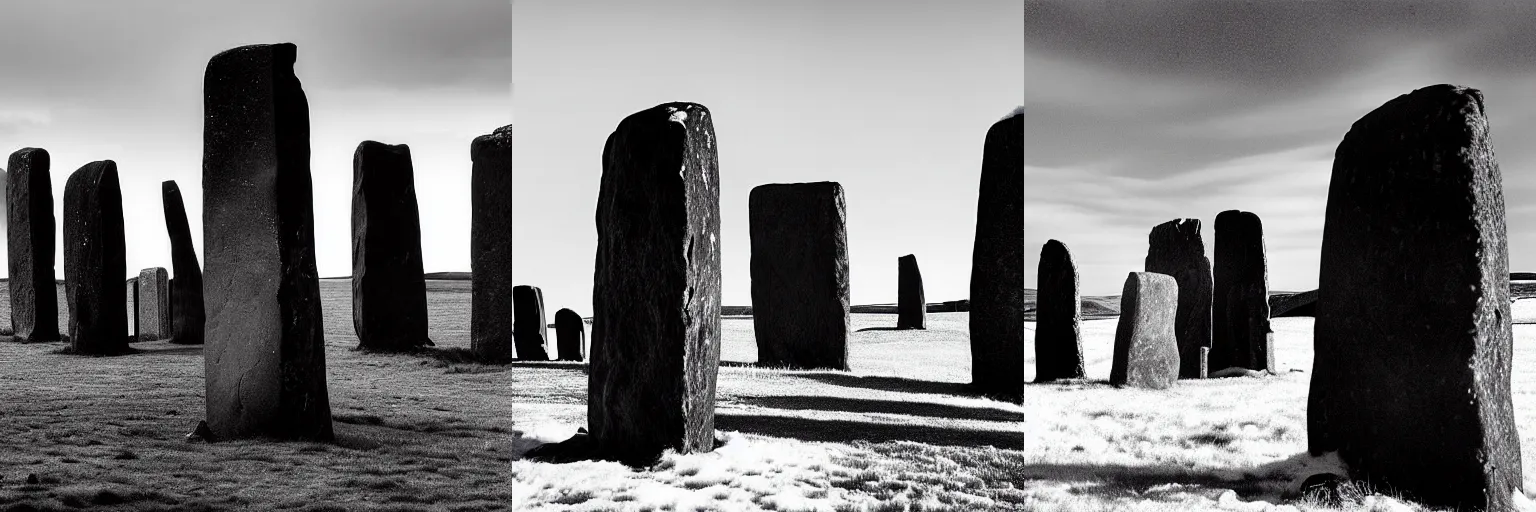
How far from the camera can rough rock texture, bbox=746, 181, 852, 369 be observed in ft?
37.8

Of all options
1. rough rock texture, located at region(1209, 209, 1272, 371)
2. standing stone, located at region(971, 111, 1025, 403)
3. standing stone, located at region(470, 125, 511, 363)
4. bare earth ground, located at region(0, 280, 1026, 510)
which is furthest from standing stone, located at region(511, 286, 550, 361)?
rough rock texture, located at region(1209, 209, 1272, 371)

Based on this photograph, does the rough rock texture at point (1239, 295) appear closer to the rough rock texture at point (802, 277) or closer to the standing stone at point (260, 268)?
the rough rock texture at point (802, 277)

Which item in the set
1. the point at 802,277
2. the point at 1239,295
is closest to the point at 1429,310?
the point at 802,277

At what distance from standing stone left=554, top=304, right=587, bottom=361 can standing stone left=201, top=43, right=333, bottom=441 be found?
6.98m

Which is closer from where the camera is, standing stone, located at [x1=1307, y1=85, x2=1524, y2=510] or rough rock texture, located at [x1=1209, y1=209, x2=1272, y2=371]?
standing stone, located at [x1=1307, y1=85, x2=1524, y2=510]

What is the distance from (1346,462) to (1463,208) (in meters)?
1.46

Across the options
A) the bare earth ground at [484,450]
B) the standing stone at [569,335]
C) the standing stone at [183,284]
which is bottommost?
the bare earth ground at [484,450]

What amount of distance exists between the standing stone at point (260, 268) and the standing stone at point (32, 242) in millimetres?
8980

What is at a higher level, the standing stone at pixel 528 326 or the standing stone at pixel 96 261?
the standing stone at pixel 96 261

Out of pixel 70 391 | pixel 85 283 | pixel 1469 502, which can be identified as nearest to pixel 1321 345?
pixel 1469 502

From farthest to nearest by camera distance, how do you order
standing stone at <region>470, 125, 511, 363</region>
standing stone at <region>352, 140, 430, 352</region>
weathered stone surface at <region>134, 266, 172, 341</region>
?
weathered stone surface at <region>134, 266, 172, 341</region>
standing stone at <region>352, 140, 430, 352</region>
standing stone at <region>470, 125, 511, 363</region>

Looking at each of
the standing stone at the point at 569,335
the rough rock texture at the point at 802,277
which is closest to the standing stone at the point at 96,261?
the standing stone at the point at 569,335

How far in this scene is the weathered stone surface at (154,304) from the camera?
16.0 meters

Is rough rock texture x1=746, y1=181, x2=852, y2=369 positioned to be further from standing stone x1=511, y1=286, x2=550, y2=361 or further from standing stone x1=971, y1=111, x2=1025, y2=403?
standing stone x1=511, y1=286, x2=550, y2=361
